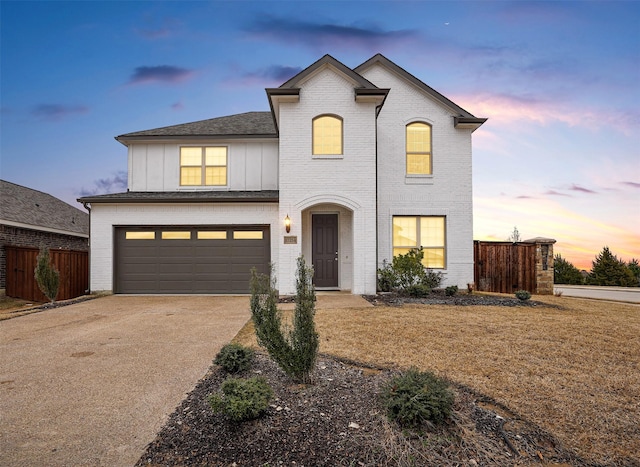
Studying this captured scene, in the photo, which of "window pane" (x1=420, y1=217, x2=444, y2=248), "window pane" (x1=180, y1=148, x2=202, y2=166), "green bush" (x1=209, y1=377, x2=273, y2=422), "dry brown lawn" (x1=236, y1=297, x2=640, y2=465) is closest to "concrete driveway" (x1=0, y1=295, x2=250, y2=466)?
"green bush" (x1=209, y1=377, x2=273, y2=422)

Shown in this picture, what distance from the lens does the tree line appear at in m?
19.9

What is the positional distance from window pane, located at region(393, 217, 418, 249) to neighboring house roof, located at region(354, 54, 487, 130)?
3.87 m

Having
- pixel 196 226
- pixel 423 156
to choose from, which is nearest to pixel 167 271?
pixel 196 226

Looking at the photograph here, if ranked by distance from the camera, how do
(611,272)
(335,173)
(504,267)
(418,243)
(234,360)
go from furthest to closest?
1. (611,272)
2. (504,267)
3. (418,243)
4. (335,173)
5. (234,360)

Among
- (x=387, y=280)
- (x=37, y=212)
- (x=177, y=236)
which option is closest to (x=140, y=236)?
(x=177, y=236)

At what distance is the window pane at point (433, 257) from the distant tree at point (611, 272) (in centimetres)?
1343

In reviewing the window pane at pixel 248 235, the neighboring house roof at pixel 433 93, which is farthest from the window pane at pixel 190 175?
the neighboring house roof at pixel 433 93

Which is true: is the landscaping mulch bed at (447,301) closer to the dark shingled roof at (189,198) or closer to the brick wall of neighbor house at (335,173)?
the brick wall of neighbor house at (335,173)

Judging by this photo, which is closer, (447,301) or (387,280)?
(447,301)

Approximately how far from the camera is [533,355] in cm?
519

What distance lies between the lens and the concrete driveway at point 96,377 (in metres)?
2.90

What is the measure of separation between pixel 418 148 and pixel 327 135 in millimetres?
3524

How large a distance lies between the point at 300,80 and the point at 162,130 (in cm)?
640

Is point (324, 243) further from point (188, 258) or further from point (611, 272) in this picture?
point (611, 272)
